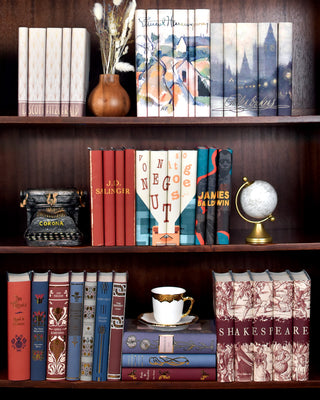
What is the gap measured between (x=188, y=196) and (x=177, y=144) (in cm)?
33

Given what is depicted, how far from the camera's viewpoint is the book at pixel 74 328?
1604mm

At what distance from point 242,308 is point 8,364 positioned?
2.52 ft

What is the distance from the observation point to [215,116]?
5.24ft

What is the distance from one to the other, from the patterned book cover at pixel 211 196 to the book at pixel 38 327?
0.54 metres

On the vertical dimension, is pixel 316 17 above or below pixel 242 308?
above

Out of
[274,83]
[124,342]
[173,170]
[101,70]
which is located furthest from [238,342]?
[101,70]

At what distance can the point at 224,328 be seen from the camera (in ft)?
5.22

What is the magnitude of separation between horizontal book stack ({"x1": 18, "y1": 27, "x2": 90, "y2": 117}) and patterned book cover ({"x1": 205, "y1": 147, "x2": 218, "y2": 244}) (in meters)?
0.44

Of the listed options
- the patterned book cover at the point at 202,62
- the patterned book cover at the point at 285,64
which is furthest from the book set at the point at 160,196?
the patterned book cover at the point at 285,64

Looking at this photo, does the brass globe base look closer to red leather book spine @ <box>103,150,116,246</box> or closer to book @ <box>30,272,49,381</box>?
red leather book spine @ <box>103,150,116,246</box>

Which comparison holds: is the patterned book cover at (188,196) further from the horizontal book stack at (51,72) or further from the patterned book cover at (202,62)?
the horizontal book stack at (51,72)

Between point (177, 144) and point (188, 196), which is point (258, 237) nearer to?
point (188, 196)

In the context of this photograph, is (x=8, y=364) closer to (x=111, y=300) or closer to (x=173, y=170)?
(x=111, y=300)

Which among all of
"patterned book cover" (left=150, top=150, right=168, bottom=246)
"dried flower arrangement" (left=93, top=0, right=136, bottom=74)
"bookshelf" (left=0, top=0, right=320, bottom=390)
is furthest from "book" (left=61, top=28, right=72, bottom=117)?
"patterned book cover" (left=150, top=150, right=168, bottom=246)
